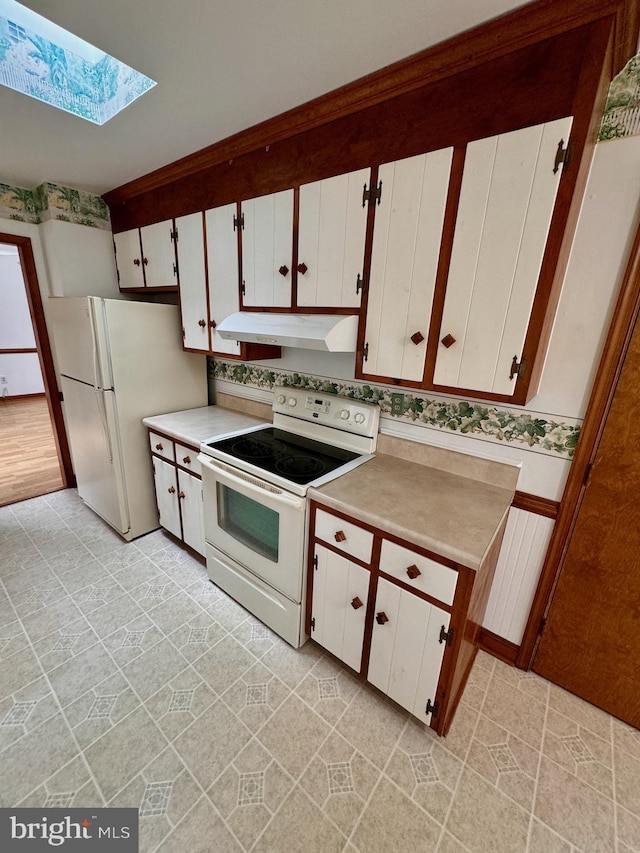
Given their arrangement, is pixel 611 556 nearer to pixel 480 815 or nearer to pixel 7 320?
pixel 480 815

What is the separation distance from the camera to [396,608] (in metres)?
1.31

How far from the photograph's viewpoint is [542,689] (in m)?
1.62

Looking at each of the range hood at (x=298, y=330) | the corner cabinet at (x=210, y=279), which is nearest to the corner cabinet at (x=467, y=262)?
the range hood at (x=298, y=330)

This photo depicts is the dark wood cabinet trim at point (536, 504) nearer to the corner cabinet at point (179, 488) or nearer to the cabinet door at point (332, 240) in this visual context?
the cabinet door at point (332, 240)

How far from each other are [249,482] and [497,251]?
1359 millimetres

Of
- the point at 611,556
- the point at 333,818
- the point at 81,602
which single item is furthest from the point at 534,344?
the point at 81,602

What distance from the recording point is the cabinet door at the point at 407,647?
1.24 m

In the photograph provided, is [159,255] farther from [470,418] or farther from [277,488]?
[470,418]

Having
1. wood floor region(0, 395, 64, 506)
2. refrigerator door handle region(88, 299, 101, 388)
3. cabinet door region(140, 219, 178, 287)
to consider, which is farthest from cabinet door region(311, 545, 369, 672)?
wood floor region(0, 395, 64, 506)

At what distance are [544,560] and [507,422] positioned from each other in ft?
2.10

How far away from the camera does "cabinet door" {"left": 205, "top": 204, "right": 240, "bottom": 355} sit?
6.29 ft

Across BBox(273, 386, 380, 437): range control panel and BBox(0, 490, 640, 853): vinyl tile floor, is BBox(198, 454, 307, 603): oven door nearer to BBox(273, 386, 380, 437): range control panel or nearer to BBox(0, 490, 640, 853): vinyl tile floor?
BBox(0, 490, 640, 853): vinyl tile floor

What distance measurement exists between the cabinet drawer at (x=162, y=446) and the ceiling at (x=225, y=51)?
1.64 meters

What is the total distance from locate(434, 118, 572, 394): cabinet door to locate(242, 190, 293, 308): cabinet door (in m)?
0.82
